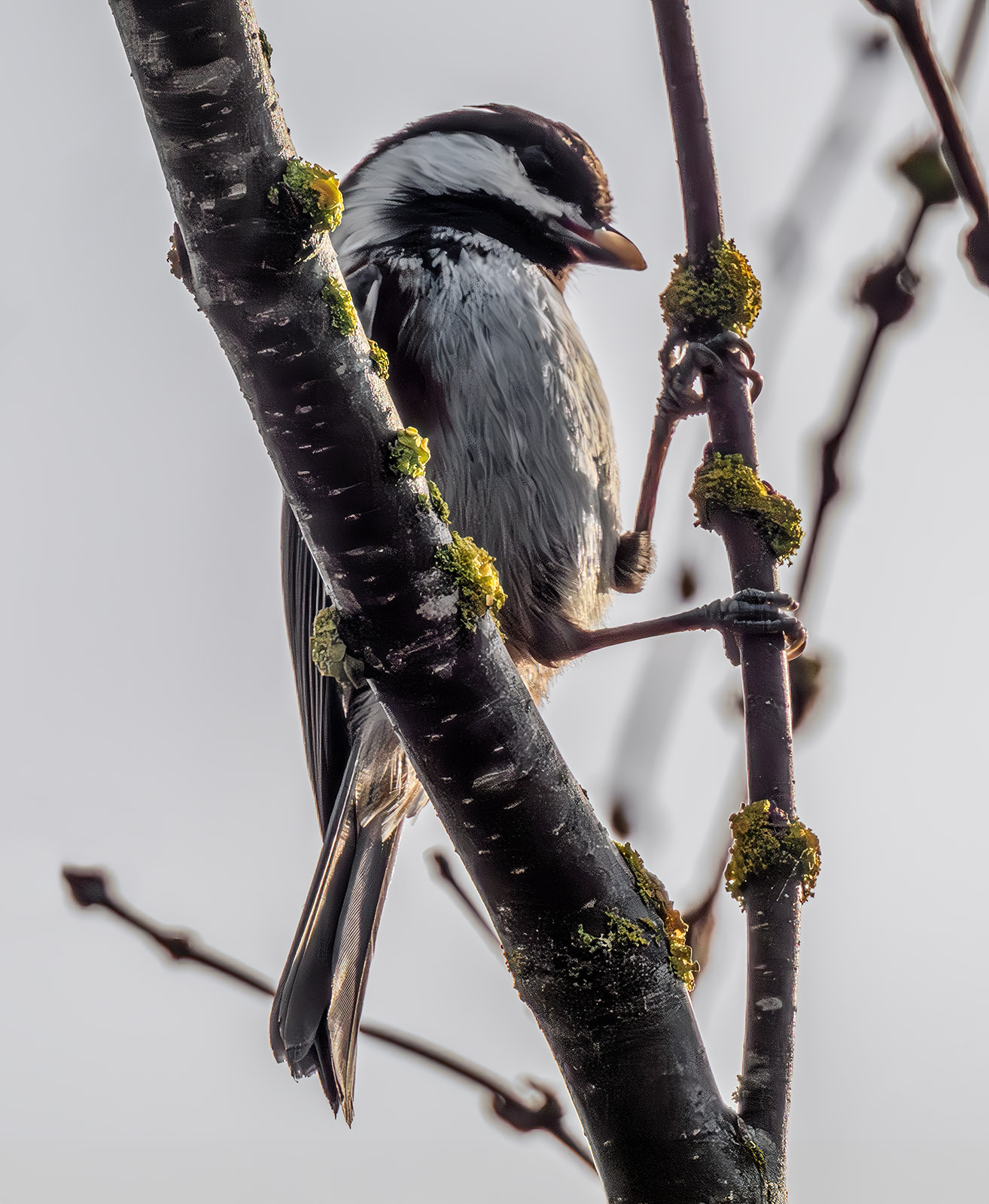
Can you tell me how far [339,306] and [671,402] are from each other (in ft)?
3.56

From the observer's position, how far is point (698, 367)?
1588 mm

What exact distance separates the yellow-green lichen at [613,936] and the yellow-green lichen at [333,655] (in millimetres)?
328

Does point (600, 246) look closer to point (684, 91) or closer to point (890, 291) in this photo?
point (684, 91)

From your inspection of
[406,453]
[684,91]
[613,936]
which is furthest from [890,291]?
[613,936]

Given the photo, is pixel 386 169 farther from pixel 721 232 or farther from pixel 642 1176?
pixel 642 1176

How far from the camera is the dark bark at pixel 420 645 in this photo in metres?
0.84

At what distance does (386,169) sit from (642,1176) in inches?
70.9

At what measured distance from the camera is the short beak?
212 cm

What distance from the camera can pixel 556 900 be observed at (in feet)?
3.58

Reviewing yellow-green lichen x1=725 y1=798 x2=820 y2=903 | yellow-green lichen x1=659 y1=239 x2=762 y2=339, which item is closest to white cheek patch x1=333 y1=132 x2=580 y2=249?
yellow-green lichen x1=659 y1=239 x2=762 y2=339

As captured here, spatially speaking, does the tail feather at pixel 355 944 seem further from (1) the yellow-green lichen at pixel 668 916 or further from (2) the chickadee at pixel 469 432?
(1) the yellow-green lichen at pixel 668 916

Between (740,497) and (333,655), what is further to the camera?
(740,497)

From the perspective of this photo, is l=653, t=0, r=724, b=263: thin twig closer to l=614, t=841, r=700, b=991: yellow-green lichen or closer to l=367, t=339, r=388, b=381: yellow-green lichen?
l=367, t=339, r=388, b=381: yellow-green lichen

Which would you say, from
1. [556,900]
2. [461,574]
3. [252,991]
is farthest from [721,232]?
[252,991]
